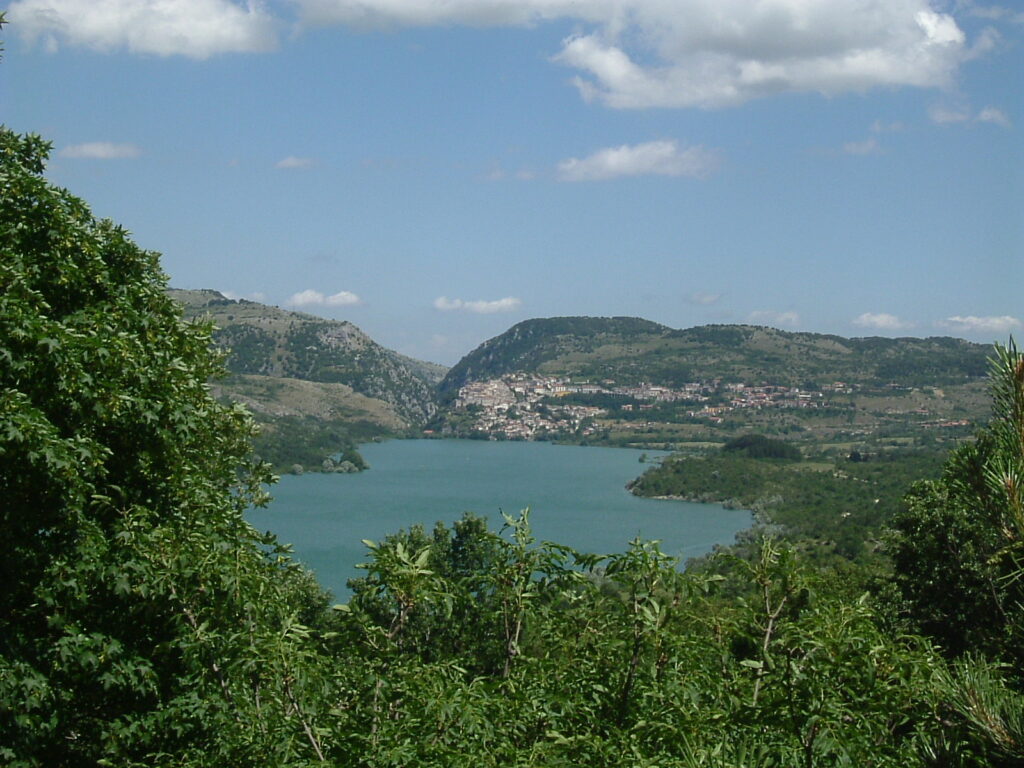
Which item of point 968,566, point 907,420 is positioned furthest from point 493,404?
point 968,566

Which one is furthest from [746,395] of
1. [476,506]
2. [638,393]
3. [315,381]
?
[476,506]

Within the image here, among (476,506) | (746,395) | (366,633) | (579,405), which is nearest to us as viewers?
(366,633)

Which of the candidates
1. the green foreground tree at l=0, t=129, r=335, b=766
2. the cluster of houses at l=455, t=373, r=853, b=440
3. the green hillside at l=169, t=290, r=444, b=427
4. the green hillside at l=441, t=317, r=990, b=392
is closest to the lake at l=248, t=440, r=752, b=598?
the green foreground tree at l=0, t=129, r=335, b=766

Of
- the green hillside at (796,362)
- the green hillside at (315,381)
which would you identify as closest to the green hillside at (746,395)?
the green hillside at (796,362)

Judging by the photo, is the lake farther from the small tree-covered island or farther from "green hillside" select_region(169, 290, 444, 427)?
"green hillside" select_region(169, 290, 444, 427)

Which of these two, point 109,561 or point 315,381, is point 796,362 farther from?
point 109,561

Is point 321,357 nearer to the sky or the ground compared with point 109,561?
nearer to the sky

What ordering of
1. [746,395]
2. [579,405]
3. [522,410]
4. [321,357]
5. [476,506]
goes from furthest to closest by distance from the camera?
1. [321,357]
2. [522,410]
3. [579,405]
4. [746,395]
5. [476,506]

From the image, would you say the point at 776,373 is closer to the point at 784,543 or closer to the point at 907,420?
the point at 907,420

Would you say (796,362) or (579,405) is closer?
(579,405)
